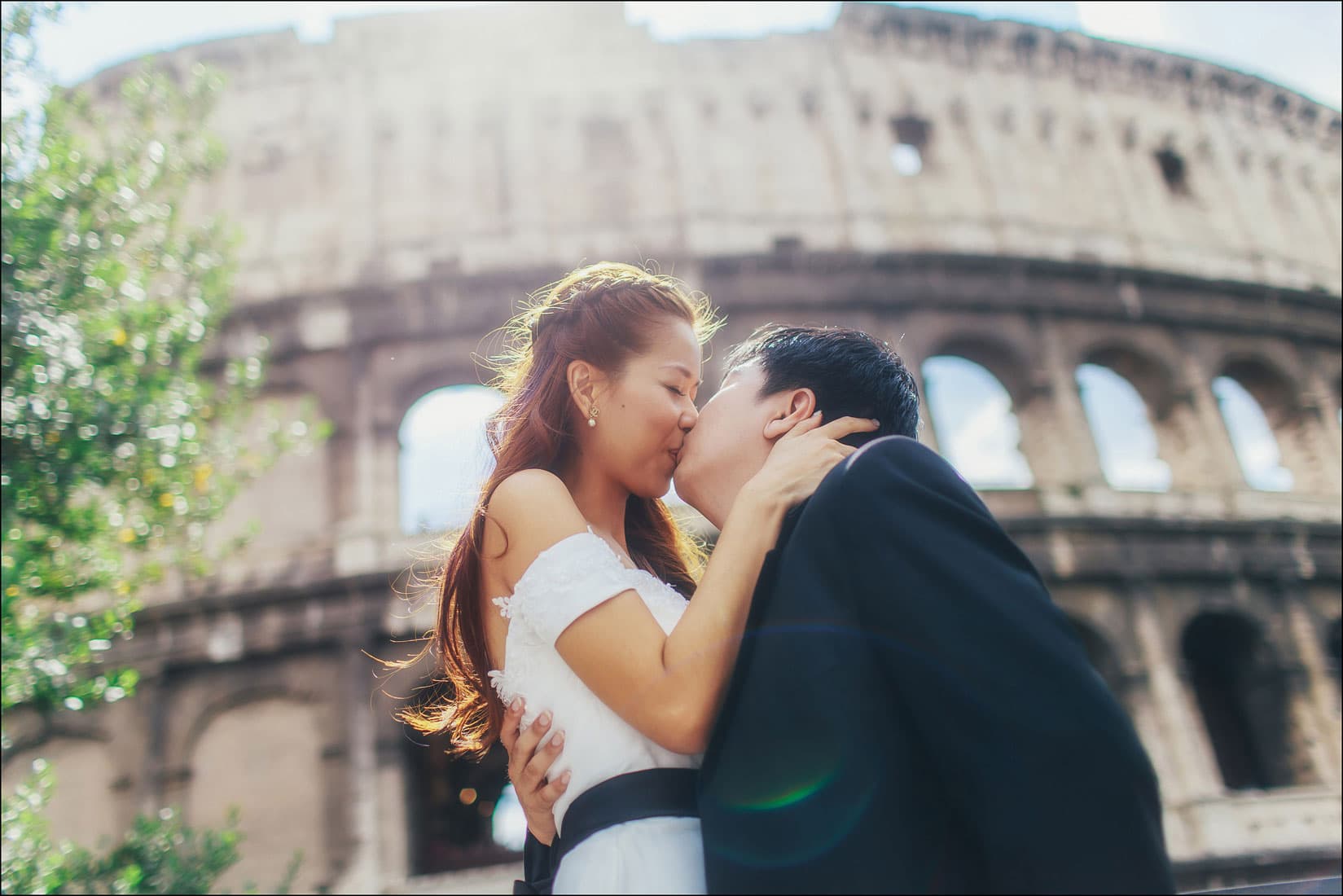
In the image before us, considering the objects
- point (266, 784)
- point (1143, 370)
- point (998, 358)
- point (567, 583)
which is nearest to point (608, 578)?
point (567, 583)

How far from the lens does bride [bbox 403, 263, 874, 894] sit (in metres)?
1.57

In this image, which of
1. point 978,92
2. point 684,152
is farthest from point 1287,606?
Result: point 684,152

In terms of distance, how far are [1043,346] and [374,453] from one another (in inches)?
397

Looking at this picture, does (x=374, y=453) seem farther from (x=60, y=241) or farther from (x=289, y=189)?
(x=60, y=241)

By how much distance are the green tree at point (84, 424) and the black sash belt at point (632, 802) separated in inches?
194

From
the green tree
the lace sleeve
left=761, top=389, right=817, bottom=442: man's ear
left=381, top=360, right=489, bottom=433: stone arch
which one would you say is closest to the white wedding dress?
the lace sleeve

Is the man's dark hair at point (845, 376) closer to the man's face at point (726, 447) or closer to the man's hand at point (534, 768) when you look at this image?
the man's face at point (726, 447)

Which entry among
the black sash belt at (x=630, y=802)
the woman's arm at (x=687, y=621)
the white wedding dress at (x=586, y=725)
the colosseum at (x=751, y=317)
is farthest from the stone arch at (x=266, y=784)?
the woman's arm at (x=687, y=621)

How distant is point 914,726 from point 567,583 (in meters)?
0.71

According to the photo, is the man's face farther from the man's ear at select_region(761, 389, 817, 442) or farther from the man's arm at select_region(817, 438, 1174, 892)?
the man's arm at select_region(817, 438, 1174, 892)

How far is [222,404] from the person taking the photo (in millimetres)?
9016

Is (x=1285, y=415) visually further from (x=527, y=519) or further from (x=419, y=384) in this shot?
(x=527, y=519)

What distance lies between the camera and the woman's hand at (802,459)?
5.49 ft

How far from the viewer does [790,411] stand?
1.96 m
